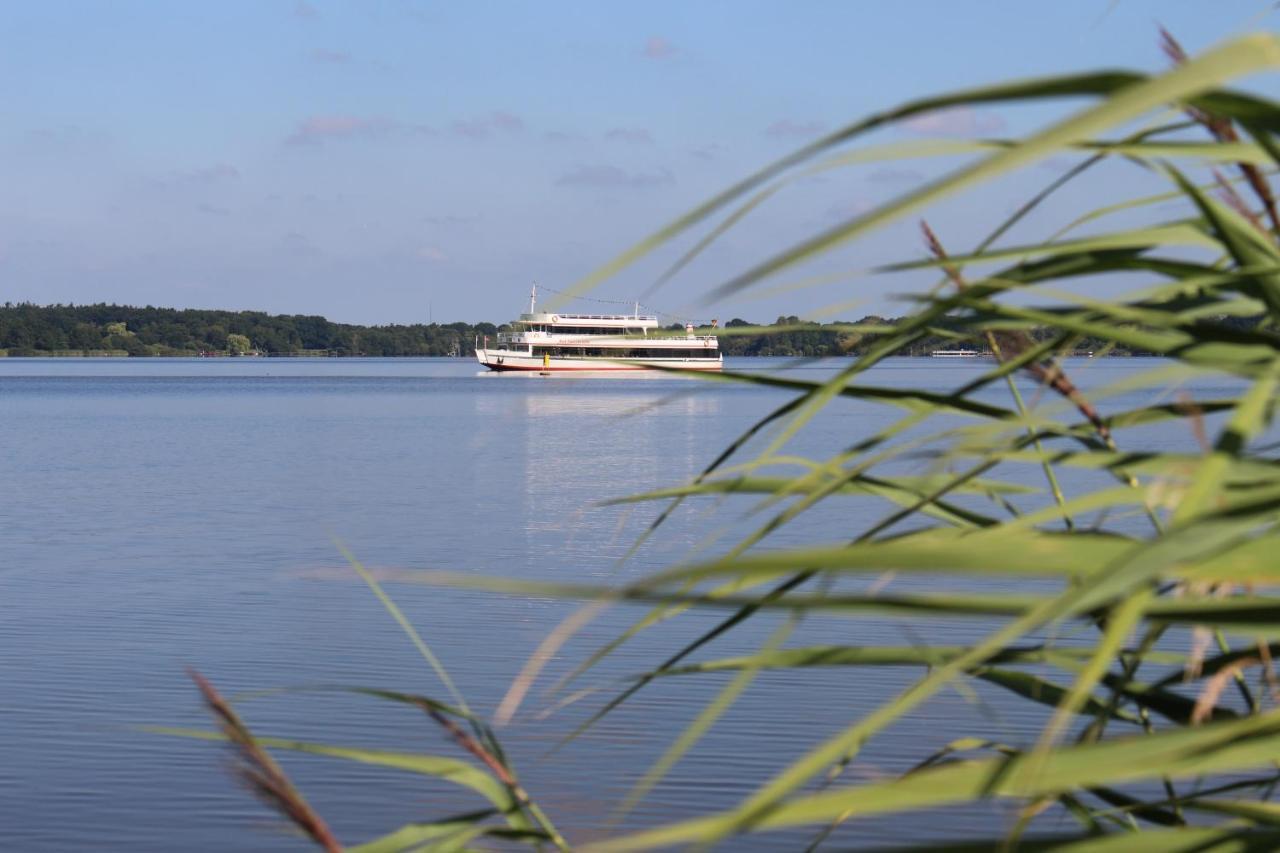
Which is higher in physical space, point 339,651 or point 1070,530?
point 1070,530

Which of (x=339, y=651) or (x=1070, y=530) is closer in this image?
(x=1070, y=530)

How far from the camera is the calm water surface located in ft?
17.4

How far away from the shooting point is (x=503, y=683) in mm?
7082

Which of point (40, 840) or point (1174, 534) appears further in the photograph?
point (40, 840)

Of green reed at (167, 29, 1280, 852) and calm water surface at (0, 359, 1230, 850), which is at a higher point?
green reed at (167, 29, 1280, 852)

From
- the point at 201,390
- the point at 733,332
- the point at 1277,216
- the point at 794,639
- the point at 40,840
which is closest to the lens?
the point at 1277,216

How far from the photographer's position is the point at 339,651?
795cm

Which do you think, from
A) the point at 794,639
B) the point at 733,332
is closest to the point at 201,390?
the point at 794,639

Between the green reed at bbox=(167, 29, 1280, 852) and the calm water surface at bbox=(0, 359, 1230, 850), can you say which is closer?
the green reed at bbox=(167, 29, 1280, 852)

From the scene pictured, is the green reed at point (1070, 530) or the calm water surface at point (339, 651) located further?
the calm water surface at point (339, 651)

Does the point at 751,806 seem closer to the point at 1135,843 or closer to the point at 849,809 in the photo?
the point at 849,809

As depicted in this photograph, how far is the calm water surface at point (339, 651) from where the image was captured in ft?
17.4

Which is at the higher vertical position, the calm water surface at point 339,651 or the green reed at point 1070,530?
the green reed at point 1070,530

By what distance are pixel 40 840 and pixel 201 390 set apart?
62262mm
